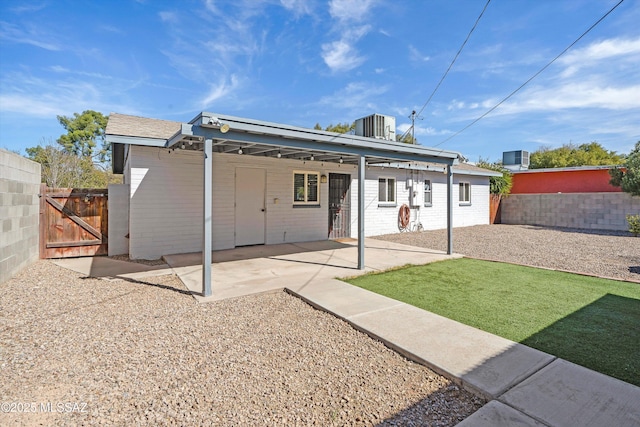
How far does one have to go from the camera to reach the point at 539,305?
434cm

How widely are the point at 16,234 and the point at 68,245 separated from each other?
5.92ft

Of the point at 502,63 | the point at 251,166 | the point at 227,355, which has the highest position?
the point at 502,63

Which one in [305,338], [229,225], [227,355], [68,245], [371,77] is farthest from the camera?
[371,77]

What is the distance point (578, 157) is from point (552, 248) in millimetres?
24460

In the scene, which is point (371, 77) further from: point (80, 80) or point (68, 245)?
point (80, 80)

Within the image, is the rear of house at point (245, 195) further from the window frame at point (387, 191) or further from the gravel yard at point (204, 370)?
the gravel yard at point (204, 370)

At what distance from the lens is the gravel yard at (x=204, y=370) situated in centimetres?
219

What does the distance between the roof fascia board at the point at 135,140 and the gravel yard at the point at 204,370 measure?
3.32 metres

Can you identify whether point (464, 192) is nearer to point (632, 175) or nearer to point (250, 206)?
point (632, 175)

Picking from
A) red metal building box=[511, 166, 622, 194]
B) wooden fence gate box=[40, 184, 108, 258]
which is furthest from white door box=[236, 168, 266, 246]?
red metal building box=[511, 166, 622, 194]

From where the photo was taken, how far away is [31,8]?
7.70 meters

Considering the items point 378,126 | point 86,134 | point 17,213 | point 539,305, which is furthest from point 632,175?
point 86,134

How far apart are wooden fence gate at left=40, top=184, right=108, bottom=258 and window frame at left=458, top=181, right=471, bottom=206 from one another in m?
13.9

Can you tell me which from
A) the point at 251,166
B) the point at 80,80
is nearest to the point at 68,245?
the point at 251,166
